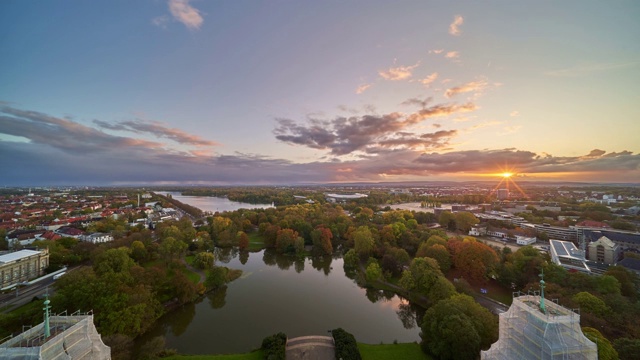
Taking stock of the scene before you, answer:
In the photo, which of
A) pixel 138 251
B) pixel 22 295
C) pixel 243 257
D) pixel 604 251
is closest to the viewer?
pixel 22 295

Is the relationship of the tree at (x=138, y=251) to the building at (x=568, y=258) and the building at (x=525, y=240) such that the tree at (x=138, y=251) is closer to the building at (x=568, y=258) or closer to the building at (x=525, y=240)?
→ the building at (x=568, y=258)

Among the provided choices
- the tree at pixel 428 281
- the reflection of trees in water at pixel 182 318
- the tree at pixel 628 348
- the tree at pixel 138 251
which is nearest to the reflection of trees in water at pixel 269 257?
the reflection of trees in water at pixel 182 318

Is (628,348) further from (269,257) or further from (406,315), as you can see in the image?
(269,257)

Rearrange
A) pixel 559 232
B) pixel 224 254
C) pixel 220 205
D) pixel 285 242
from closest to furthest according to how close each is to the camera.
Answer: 1. pixel 224 254
2. pixel 285 242
3. pixel 559 232
4. pixel 220 205

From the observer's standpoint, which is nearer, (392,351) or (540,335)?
(540,335)

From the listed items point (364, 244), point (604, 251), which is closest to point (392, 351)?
point (364, 244)

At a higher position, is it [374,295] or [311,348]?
[311,348]
